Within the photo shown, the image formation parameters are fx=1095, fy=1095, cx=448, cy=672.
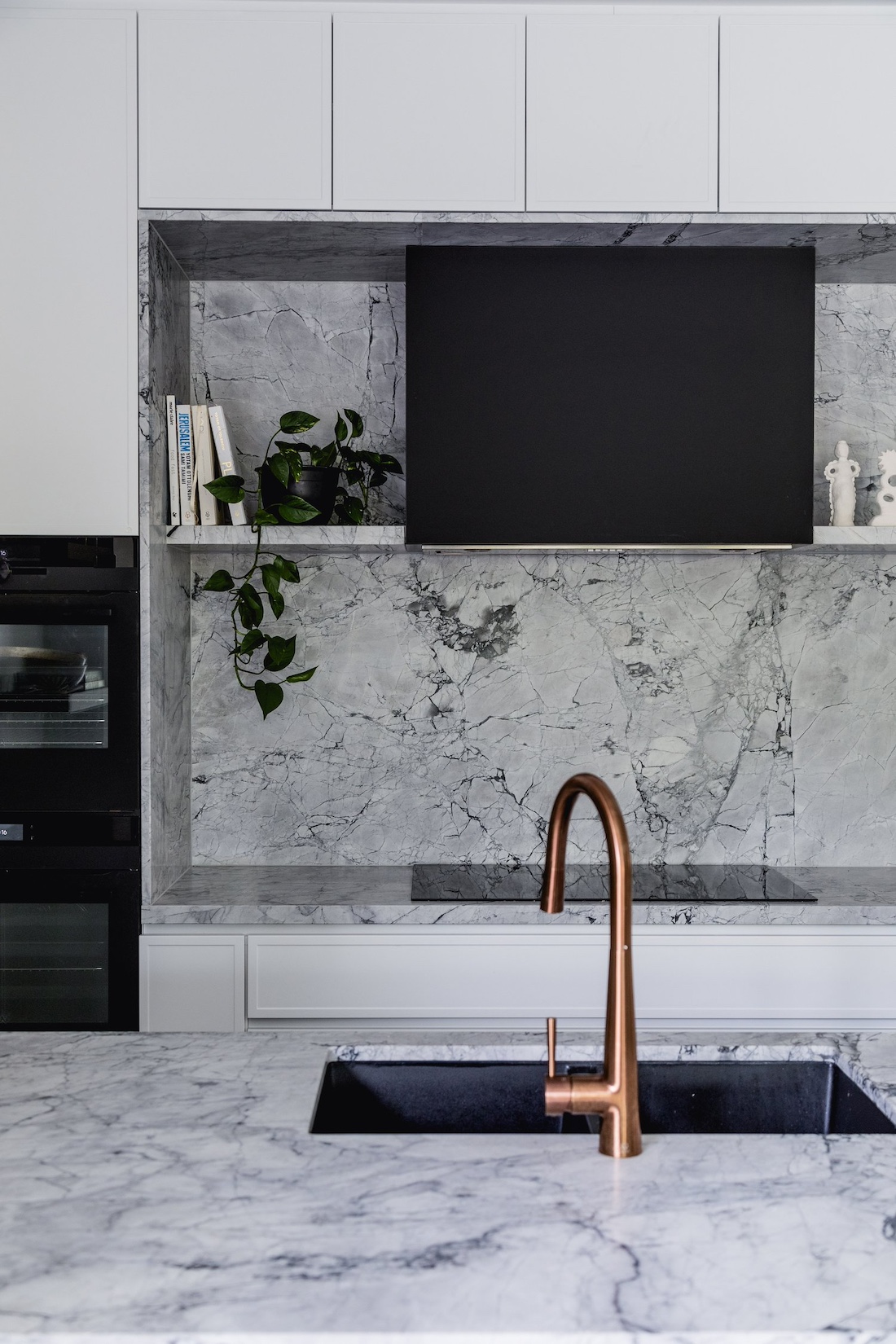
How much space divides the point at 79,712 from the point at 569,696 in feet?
4.15

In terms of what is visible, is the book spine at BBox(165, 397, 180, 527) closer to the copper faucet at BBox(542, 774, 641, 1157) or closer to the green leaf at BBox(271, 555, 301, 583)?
the green leaf at BBox(271, 555, 301, 583)

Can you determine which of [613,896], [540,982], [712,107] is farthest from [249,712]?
[613,896]

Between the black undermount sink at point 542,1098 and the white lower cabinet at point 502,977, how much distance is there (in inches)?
43.2

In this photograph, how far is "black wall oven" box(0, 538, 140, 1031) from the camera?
2.49m

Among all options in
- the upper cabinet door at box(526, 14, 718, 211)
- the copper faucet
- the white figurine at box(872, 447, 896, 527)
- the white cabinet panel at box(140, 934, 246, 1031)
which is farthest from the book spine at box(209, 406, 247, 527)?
the copper faucet

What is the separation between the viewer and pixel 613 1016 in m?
1.06

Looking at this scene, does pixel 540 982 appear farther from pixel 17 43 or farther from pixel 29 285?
pixel 17 43

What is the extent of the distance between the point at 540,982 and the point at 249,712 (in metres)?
1.07

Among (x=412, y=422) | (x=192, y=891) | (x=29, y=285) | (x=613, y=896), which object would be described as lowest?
(x=192, y=891)

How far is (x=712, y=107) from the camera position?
248 centimetres

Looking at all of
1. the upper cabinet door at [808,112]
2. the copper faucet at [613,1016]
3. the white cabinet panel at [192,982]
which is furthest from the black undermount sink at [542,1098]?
the upper cabinet door at [808,112]

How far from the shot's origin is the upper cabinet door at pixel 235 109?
246 centimetres

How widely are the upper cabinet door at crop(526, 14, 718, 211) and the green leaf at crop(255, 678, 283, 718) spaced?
1.29 meters

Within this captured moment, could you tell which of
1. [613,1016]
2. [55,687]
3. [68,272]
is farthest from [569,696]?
[613,1016]
